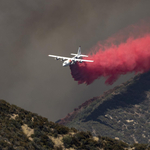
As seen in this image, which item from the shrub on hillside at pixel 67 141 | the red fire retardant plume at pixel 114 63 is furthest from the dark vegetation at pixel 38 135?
the red fire retardant plume at pixel 114 63

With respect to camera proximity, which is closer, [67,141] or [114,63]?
[67,141]

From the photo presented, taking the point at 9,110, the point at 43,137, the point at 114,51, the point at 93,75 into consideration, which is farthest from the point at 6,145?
the point at 114,51

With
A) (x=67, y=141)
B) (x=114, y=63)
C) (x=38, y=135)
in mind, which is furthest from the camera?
(x=114, y=63)

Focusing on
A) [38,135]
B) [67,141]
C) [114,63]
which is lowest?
[67,141]

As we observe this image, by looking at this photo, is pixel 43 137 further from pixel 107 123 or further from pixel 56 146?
pixel 107 123

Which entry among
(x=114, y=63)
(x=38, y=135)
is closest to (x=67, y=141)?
(x=38, y=135)

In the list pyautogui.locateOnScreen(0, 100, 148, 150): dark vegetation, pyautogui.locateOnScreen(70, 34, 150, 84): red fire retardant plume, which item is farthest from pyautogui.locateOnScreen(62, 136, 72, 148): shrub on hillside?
pyautogui.locateOnScreen(70, 34, 150, 84): red fire retardant plume

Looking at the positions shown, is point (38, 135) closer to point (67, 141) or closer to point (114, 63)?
point (67, 141)
